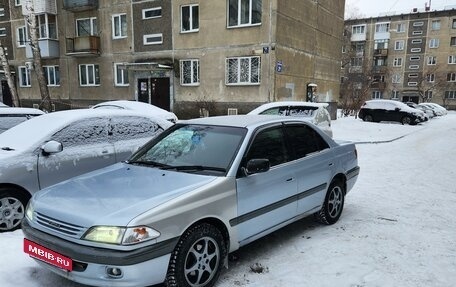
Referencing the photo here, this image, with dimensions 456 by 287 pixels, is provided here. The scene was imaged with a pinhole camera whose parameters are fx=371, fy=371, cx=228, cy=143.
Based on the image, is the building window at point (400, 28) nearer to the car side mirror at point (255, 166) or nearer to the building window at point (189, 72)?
the building window at point (189, 72)

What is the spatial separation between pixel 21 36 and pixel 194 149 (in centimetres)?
2857

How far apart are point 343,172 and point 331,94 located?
2088cm

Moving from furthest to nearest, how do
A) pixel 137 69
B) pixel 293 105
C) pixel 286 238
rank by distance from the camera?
pixel 137 69, pixel 293 105, pixel 286 238

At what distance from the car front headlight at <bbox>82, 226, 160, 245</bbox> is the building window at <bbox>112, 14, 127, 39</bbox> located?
2131cm

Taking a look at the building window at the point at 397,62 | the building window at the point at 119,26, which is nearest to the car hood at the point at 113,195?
the building window at the point at 119,26

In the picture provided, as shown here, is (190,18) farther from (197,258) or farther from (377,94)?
(377,94)

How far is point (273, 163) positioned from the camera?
412cm

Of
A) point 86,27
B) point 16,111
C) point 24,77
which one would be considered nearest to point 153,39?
point 86,27

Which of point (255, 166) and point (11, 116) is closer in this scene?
point (255, 166)

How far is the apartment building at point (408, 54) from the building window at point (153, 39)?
37.8 meters

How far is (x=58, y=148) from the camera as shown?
495 centimetres

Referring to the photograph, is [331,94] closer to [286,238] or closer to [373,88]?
[286,238]

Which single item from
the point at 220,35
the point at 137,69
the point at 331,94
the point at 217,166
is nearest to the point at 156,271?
the point at 217,166

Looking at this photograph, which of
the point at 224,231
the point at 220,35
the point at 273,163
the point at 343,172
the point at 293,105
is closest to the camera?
the point at 224,231
